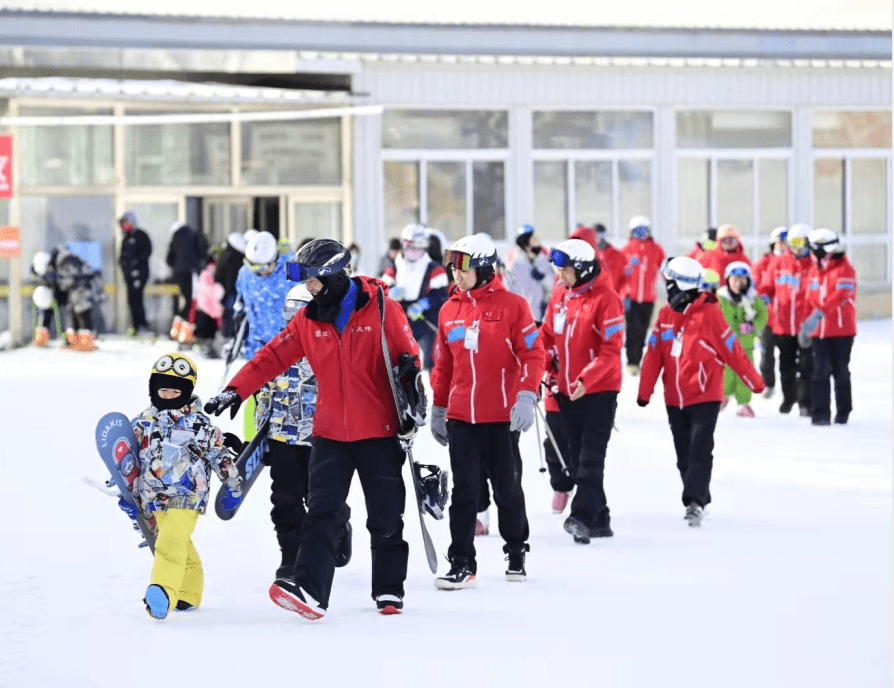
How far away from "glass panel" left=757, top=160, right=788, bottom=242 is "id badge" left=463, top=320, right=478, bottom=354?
20240mm

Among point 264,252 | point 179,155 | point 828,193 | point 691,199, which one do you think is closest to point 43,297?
point 179,155

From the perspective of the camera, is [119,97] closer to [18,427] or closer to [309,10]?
[309,10]

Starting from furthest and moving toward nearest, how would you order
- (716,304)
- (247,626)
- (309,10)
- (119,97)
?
1. (309,10)
2. (119,97)
3. (716,304)
4. (247,626)

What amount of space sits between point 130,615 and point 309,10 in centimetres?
1974

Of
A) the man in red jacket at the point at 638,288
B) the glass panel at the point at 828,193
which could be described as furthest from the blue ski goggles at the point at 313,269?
the glass panel at the point at 828,193

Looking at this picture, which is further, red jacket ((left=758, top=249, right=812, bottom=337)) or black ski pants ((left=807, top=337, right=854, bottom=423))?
red jacket ((left=758, top=249, right=812, bottom=337))

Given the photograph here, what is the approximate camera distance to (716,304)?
10.8m

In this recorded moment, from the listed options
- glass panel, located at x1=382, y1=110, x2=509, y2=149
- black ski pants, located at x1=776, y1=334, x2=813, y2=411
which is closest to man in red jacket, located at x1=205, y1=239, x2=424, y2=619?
black ski pants, located at x1=776, y1=334, x2=813, y2=411

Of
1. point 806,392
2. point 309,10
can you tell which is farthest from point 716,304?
point 309,10

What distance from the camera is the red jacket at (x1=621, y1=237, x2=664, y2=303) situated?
20.2 m

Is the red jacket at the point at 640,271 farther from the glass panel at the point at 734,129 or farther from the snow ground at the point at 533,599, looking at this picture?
the glass panel at the point at 734,129

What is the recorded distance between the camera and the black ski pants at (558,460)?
10.7 meters

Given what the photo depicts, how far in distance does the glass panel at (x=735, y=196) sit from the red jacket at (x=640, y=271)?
25.7ft

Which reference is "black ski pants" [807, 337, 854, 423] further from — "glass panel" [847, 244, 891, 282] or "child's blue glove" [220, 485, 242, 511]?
"glass panel" [847, 244, 891, 282]
